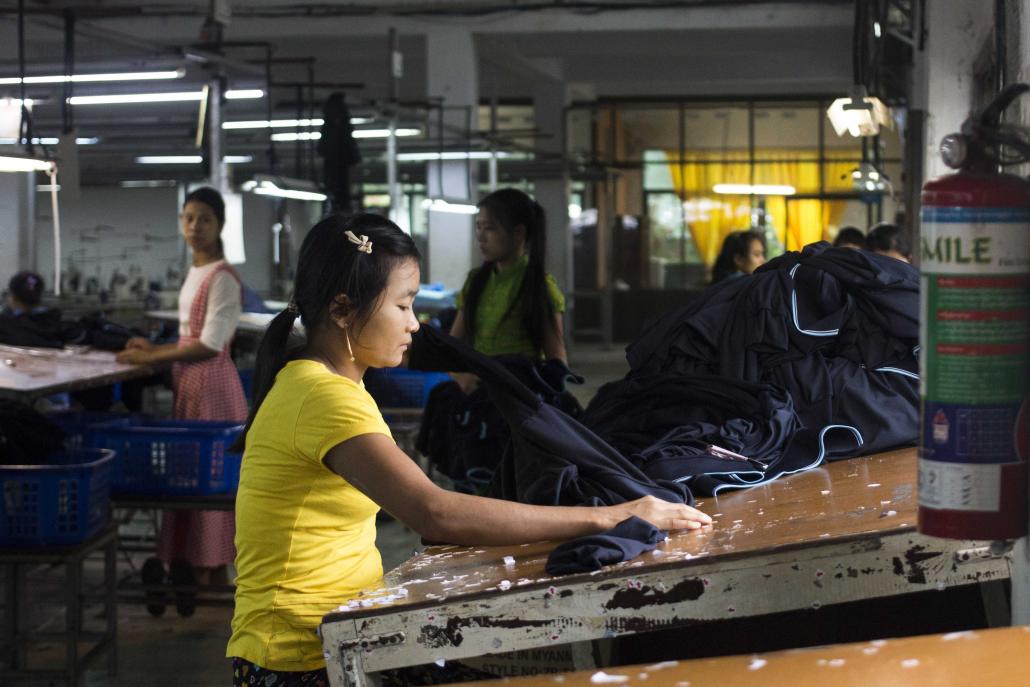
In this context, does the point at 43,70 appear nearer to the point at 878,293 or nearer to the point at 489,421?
the point at 489,421

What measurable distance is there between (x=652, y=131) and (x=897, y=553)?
739 inches

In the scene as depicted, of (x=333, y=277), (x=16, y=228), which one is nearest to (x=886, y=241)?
(x=333, y=277)

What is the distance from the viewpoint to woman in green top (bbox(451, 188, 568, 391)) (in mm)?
4438

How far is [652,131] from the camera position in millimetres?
19891

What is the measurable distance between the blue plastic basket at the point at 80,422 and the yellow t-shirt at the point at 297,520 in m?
2.82

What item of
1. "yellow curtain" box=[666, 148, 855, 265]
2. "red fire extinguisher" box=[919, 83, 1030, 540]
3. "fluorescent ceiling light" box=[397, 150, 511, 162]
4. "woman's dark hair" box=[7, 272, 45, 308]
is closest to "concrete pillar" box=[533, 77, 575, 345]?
"yellow curtain" box=[666, 148, 855, 265]

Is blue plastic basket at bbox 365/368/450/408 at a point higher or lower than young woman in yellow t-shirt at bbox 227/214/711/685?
lower

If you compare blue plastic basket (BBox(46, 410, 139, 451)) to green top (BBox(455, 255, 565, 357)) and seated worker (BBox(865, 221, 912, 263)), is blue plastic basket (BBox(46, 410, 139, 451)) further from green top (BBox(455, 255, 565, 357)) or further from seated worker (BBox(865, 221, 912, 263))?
seated worker (BBox(865, 221, 912, 263))

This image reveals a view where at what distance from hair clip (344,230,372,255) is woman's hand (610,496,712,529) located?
0.60 metres

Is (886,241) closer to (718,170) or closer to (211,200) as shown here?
(211,200)

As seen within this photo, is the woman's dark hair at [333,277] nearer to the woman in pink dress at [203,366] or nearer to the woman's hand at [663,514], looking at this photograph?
the woman's hand at [663,514]

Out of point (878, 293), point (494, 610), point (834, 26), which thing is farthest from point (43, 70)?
point (834, 26)

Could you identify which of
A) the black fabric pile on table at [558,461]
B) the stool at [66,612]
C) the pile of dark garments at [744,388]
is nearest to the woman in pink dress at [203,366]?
the stool at [66,612]

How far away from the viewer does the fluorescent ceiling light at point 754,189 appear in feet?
60.7
